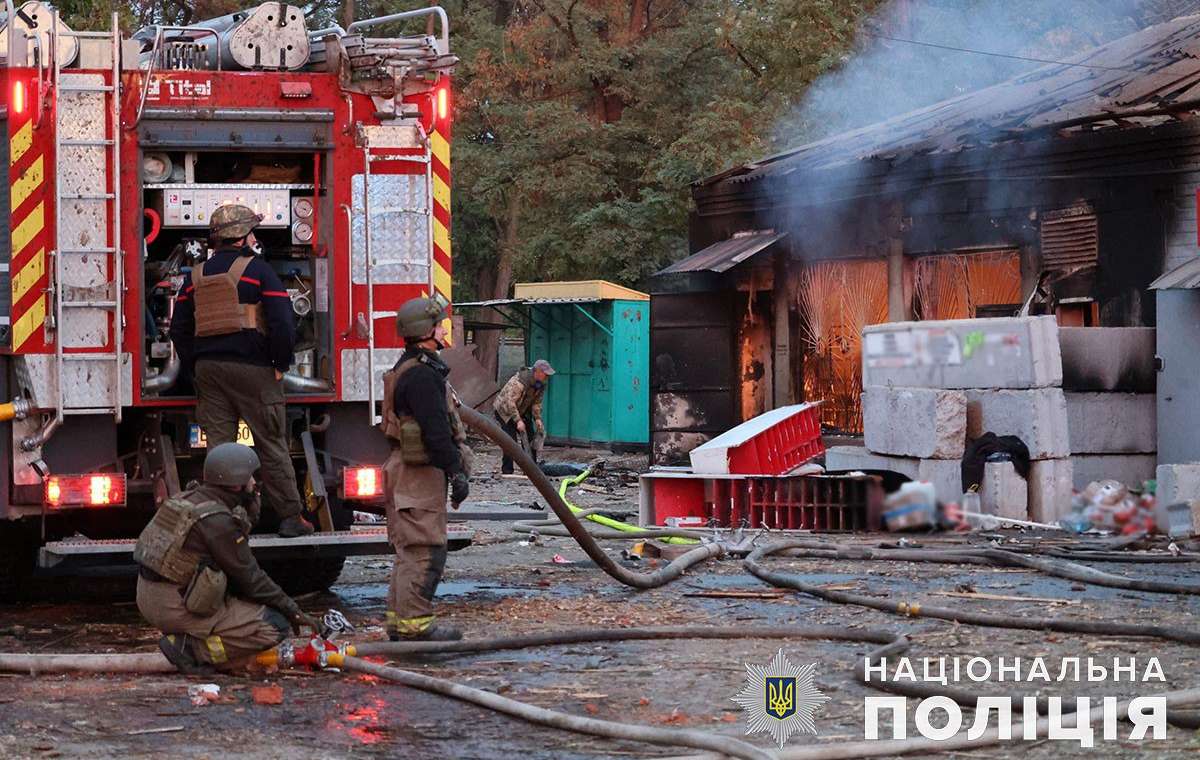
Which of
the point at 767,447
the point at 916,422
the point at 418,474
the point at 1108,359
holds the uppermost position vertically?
the point at 1108,359

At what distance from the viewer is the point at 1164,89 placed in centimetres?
1769

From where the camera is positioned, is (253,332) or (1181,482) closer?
(253,332)

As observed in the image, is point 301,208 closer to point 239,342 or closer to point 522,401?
point 239,342

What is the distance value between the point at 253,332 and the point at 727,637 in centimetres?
310

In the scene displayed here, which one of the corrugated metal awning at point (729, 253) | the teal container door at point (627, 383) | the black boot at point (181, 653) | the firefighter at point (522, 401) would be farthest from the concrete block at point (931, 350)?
the teal container door at point (627, 383)

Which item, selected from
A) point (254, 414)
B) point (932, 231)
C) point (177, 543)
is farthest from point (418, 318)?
point (932, 231)

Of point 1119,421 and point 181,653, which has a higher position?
point 1119,421

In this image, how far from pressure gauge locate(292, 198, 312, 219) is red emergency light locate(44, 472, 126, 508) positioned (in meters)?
1.84

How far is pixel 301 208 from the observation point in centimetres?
1037

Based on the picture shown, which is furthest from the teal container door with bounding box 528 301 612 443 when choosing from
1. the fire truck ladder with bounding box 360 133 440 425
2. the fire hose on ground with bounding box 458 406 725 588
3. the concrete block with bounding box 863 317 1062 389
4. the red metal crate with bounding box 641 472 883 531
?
the concrete block with bounding box 863 317 1062 389

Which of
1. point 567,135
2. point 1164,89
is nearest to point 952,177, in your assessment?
point 1164,89

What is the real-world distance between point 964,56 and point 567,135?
9354 millimetres

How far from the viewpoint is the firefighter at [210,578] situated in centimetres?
807

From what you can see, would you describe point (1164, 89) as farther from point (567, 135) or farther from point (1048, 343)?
point (567, 135)
